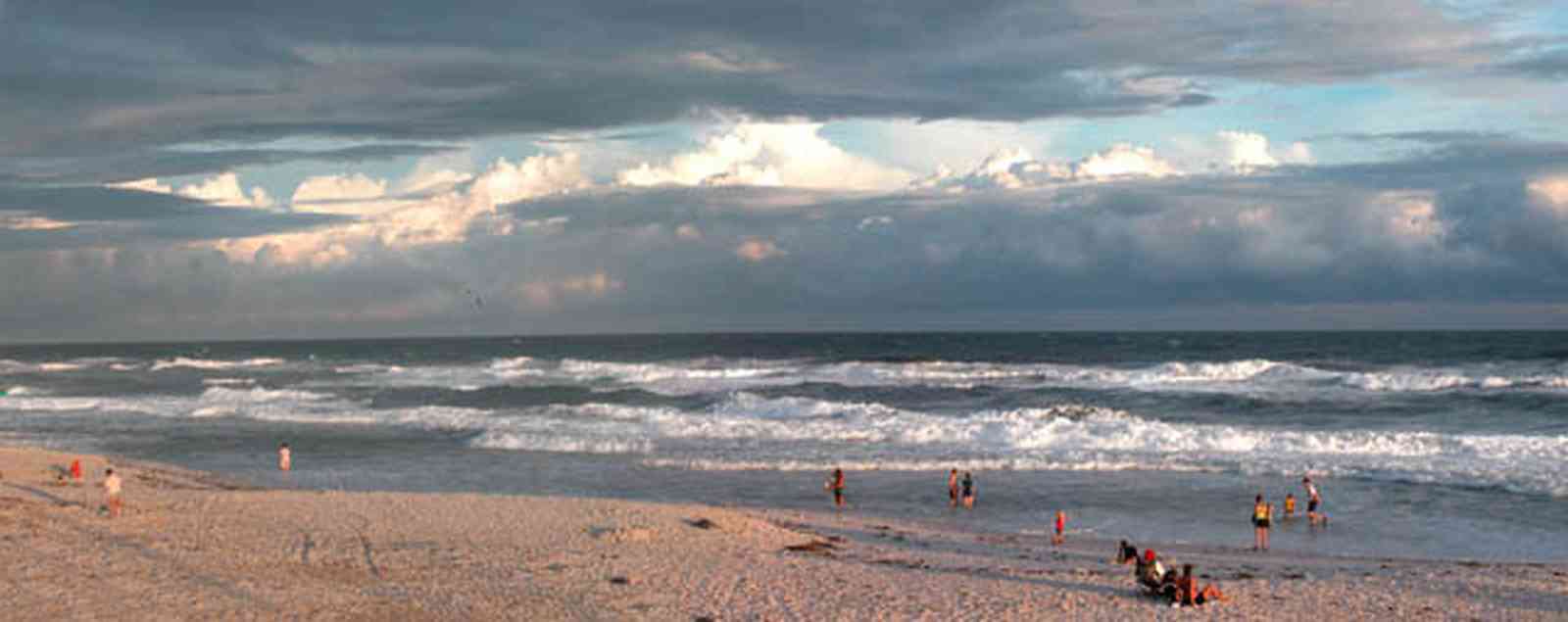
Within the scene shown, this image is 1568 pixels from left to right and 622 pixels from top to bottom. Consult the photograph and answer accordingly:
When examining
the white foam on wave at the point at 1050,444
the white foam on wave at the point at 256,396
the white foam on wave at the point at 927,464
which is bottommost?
the white foam on wave at the point at 927,464

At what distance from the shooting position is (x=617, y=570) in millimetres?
15172

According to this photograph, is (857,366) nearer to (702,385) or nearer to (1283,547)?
(702,385)

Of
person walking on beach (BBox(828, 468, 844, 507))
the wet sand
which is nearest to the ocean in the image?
person walking on beach (BBox(828, 468, 844, 507))

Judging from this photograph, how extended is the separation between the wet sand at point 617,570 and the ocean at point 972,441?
2436 mm

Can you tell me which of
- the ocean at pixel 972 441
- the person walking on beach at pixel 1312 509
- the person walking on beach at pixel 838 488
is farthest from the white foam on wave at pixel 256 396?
the person walking on beach at pixel 1312 509

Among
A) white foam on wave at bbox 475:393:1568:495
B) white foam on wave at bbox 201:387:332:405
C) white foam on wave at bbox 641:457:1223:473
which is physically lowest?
white foam on wave at bbox 641:457:1223:473

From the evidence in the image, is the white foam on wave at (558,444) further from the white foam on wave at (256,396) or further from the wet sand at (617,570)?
the white foam on wave at (256,396)

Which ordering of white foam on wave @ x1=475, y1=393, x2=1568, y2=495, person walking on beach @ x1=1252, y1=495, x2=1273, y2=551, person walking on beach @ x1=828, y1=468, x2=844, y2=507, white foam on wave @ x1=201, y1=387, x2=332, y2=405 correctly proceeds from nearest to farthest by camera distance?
person walking on beach @ x1=1252, y1=495, x2=1273, y2=551
person walking on beach @ x1=828, y1=468, x2=844, y2=507
white foam on wave @ x1=475, y1=393, x2=1568, y2=495
white foam on wave @ x1=201, y1=387, x2=332, y2=405

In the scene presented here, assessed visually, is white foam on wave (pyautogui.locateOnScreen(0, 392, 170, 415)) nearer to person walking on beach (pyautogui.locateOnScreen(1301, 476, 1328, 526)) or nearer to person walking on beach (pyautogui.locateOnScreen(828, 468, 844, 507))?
person walking on beach (pyautogui.locateOnScreen(828, 468, 844, 507))

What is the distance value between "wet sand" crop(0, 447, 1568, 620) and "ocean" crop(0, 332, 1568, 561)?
2.44m

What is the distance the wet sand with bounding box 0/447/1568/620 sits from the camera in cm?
1321

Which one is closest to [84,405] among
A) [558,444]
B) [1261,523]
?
[558,444]

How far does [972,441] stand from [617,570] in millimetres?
18849

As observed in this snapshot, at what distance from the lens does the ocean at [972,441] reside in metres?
21.4
